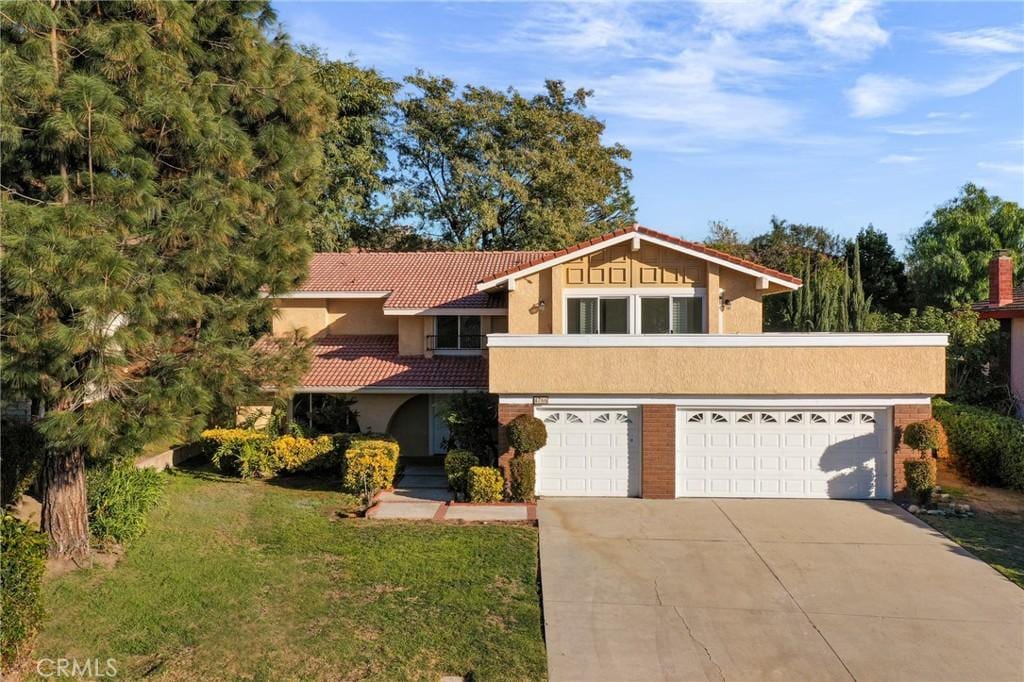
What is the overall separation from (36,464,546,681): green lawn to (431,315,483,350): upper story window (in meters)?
7.63

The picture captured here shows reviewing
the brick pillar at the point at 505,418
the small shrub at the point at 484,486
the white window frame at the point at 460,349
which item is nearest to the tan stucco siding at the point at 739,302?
the brick pillar at the point at 505,418

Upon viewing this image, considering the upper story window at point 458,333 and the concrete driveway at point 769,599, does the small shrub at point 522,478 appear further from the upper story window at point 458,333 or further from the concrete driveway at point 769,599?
the upper story window at point 458,333

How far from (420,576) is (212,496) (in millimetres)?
6886

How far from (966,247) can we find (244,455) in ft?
128

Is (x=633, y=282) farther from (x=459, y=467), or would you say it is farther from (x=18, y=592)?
(x=18, y=592)

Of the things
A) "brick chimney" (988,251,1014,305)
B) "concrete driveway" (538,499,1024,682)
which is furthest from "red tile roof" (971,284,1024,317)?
"concrete driveway" (538,499,1024,682)

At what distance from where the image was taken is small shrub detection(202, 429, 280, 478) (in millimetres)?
17031

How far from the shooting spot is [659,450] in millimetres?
15258

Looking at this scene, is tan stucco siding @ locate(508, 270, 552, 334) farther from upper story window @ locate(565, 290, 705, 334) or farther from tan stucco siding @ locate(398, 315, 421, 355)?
tan stucco siding @ locate(398, 315, 421, 355)

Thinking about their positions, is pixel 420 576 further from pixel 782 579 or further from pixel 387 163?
pixel 387 163

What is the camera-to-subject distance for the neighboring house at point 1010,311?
21.0 meters

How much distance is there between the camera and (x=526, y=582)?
1059 cm

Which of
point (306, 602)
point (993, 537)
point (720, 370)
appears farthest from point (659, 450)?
point (306, 602)

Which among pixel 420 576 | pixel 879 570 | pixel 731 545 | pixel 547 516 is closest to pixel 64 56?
pixel 420 576
